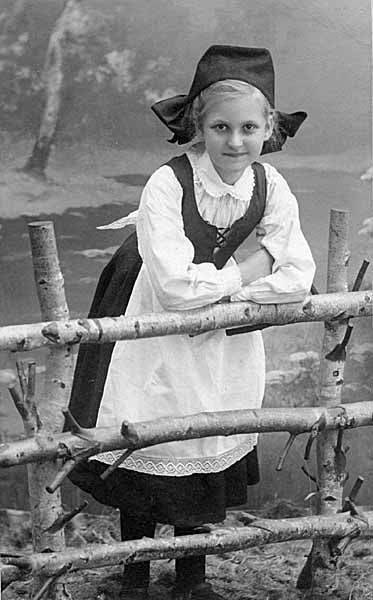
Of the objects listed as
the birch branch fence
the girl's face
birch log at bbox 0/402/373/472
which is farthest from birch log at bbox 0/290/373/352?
the girl's face

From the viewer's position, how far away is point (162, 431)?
2.69 metres

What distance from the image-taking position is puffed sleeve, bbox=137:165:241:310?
2.64 m

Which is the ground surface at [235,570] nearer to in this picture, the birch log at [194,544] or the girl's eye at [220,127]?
the birch log at [194,544]

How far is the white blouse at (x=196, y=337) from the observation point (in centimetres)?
269

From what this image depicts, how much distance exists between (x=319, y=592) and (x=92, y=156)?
133cm

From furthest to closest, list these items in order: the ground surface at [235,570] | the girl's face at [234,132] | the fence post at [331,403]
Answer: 1. the ground surface at [235,570]
2. the fence post at [331,403]
3. the girl's face at [234,132]

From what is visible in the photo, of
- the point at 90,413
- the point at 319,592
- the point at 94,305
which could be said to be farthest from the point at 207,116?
the point at 319,592

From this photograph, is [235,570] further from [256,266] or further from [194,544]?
[256,266]

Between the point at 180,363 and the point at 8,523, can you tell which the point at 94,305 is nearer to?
the point at 180,363

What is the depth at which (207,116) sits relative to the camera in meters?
2.68

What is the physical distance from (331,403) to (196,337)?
44cm

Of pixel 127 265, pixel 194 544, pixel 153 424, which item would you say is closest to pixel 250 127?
pixel 127 265

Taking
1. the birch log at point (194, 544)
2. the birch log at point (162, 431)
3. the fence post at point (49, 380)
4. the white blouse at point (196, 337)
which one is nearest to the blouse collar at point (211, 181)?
the white blouse at point (196, 337)

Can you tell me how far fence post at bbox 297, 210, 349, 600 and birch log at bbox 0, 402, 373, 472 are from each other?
89 mm
